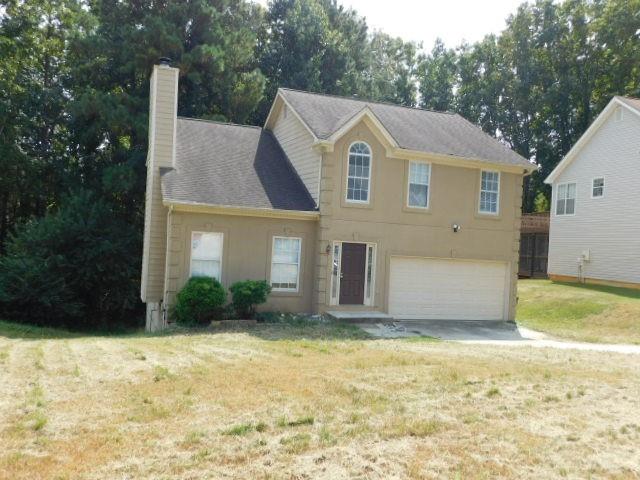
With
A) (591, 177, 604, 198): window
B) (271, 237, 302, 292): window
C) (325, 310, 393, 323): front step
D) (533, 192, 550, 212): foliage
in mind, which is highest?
(533, 192, 550, 212): foliage

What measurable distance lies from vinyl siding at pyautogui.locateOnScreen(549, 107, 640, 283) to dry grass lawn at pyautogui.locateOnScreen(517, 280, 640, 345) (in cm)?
155

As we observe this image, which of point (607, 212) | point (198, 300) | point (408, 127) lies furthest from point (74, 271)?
point (607, 212)

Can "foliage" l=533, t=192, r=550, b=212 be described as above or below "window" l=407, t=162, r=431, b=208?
above

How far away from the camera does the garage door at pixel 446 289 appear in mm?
18344

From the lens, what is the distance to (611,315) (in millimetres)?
19453

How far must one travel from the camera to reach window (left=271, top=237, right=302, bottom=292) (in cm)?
1716

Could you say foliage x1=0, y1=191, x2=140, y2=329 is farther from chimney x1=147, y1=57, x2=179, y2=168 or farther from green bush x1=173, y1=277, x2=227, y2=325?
green bush x1=173, y1=277, x2=227, y2=325

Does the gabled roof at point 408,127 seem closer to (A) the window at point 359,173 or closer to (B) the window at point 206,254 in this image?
(A) the window at point 359,173

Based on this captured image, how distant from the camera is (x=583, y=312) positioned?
806 inches

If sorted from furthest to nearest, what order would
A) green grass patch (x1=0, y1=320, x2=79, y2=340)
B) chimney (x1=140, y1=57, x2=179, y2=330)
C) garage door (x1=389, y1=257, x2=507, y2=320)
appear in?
garage door (x1=389, y1=257, x2=507, y2=320) → chimney (x1=140, y1=57, x2=179, y2=330) → green grass patch (x1=0, y1=320, x2=79, y2=340)

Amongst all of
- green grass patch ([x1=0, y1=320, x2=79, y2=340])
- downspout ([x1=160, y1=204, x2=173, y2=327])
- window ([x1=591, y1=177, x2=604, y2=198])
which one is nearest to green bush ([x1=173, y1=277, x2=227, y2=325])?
downspout ([x1=160, y1=204, x2=173, y2=327])

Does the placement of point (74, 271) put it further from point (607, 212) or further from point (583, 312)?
point (607, 212)

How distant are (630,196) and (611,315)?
735 centimetres

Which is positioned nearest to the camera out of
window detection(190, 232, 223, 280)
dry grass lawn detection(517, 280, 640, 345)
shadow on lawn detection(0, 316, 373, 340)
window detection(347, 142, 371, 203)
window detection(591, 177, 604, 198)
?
shadow on lawn detection(0, 316, 373, 340)
